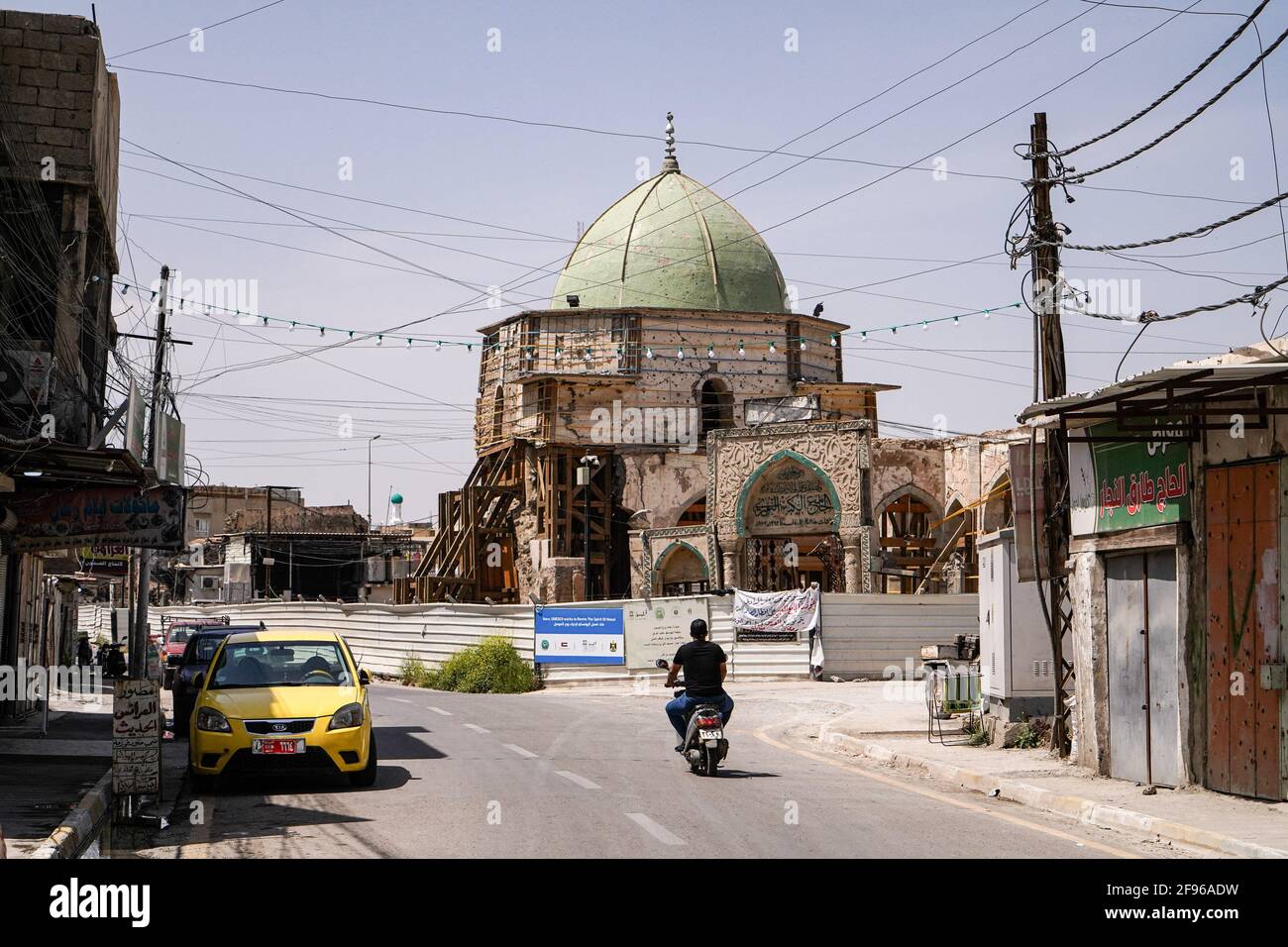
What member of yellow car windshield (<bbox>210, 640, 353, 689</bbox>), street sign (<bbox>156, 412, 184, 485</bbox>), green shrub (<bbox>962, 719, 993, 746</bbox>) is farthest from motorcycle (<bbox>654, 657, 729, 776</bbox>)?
street sign (<bbox>156, 412, 184, 485</bbox>)

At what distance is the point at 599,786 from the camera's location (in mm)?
13672

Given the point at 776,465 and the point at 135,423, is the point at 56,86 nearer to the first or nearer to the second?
the point at 135,423

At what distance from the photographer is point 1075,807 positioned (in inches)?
504

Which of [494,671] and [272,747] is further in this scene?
[494,671]

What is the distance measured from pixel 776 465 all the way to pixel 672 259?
1259 cm

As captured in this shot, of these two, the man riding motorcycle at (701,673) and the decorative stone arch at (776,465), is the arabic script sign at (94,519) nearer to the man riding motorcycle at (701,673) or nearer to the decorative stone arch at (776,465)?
the man riding motorcycle at (701,673)

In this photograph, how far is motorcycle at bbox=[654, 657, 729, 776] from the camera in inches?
578

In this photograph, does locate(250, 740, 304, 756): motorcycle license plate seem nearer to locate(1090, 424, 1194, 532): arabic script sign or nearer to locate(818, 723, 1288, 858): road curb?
locate(818, 723, 1288, 858): road curb

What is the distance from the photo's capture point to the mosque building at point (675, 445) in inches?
1641

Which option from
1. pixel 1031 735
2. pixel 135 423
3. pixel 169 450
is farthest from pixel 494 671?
pixel 1031 735

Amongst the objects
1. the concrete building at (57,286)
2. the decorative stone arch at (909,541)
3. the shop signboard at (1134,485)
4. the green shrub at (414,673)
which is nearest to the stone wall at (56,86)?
the concrete building at (57,286)

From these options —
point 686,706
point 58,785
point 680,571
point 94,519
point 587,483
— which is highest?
point 587,483

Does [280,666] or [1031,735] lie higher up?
[280,666]
